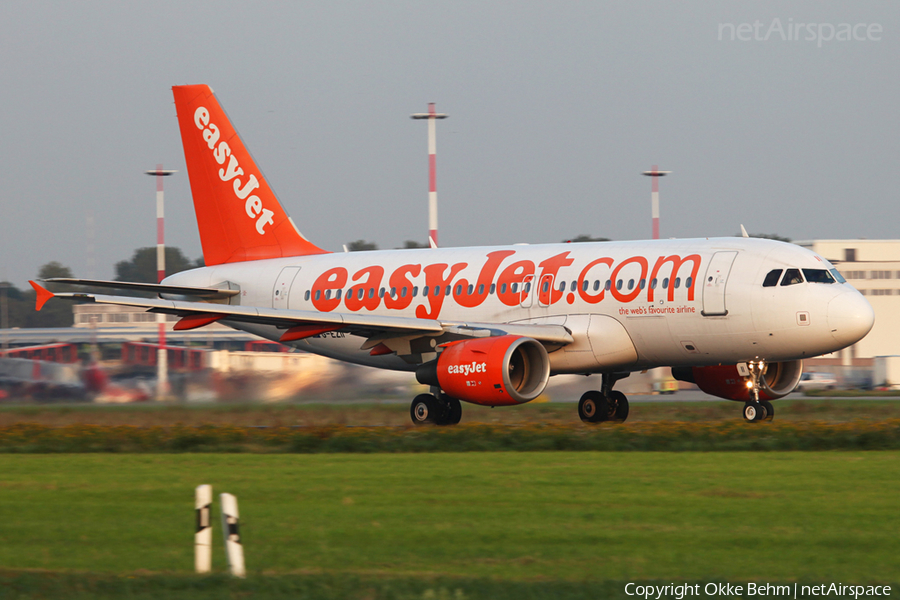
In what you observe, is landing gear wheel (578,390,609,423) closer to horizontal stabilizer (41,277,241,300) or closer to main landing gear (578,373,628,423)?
main landing gear (578,373,628,423)

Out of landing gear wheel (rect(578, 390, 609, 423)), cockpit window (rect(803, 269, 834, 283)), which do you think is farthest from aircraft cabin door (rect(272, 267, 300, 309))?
cockpit window (rect(803, 269, 834, 283))

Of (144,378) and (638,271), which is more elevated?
(638,271)

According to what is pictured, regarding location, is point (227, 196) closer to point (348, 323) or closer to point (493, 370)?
point (348, 323)

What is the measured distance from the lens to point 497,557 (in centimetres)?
891

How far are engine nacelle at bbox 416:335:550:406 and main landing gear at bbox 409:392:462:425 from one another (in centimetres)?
163

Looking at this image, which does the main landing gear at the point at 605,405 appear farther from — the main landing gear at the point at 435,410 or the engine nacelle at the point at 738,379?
the main landing gear at the point at 435,410

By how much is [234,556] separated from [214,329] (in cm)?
3615

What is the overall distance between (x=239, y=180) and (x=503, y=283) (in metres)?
9.55

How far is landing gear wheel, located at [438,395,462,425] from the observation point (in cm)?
2484

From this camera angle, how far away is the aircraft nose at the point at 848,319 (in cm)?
2130

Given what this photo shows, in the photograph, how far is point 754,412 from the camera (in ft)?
72.9

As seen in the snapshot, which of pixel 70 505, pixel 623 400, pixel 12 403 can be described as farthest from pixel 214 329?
pixel 70 505

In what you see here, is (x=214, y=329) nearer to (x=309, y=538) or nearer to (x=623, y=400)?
(x=623, y=400)

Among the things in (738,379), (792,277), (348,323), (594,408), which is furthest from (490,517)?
(738,379)
